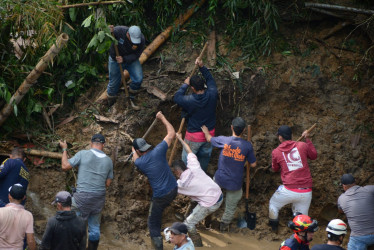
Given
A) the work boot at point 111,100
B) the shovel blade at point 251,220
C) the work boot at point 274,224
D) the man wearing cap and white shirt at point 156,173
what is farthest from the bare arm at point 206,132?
the work boot at point 111,100

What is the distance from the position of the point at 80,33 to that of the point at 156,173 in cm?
400

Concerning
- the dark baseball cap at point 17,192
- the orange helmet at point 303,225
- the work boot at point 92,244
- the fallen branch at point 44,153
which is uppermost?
the dark baseball cap at point 17,192

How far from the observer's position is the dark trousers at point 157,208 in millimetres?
8117

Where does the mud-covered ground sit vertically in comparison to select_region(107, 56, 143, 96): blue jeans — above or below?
below

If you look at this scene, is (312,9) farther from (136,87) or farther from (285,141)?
(136,87)

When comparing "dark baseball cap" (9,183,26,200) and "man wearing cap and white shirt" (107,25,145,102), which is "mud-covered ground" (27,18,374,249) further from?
"dark baseball cap" (9,183,26,200)

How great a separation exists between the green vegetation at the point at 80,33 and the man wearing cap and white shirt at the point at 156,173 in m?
2.14

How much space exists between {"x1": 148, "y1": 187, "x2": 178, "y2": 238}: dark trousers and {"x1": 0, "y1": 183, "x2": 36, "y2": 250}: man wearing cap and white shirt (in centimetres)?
216

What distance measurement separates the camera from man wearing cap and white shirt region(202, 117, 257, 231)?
8.65 m

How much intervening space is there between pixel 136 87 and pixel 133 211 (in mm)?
2399

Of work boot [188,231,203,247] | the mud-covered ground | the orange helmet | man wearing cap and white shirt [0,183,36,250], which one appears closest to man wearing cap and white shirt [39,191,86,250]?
man wearing cap and white shirt [0,183,36,250]

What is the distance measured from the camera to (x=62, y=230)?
6.44 m

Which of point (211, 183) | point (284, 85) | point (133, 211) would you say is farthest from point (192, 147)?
point (284, 85)

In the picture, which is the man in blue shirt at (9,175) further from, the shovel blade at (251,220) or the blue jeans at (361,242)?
the blue jeans at (361,242)
